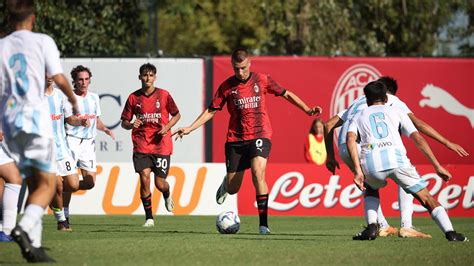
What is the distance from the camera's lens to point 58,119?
633 inches

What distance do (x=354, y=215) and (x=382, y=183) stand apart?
972 centimetres

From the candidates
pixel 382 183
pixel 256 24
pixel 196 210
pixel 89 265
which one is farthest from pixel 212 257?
pixel 256 24

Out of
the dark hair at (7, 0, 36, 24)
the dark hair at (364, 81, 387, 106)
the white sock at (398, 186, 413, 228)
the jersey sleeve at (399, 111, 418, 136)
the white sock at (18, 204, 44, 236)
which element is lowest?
the white sock at (398, 186, 413, 228)

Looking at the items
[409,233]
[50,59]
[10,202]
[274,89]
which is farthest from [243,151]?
[50,59]

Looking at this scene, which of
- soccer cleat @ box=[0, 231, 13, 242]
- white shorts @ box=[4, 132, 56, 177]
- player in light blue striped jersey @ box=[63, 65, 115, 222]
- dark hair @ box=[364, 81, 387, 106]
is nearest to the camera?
white shorts @ box=[4, 132, 56, 177]

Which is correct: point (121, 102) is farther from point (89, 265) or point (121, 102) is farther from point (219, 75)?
point (89, 265)

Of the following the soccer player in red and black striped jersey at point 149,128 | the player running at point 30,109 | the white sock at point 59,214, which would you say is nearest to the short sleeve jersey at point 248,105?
the soccer player in red and black striped jersey at point 149,128

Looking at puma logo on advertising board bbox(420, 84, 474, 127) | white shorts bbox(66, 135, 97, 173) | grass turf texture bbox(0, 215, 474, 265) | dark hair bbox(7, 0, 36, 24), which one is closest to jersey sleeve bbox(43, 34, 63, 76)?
dark hair bbox(7, 0, 36, 24)

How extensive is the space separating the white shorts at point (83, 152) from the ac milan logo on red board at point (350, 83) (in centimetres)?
1192

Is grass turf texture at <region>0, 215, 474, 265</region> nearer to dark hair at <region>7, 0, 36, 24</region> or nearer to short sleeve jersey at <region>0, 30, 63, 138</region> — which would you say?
short sleeve jersey at <region>0, 30, 63, 138</region>

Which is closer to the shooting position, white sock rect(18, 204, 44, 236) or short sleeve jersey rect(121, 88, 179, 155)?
white sock rect(18, 204, 44, 236)

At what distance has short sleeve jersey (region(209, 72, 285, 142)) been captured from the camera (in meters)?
15.5

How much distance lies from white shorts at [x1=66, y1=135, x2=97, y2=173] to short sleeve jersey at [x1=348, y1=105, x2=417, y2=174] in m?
5.37

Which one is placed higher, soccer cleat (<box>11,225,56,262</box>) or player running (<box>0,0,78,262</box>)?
player running (<box>0,0,78,262</box>)
